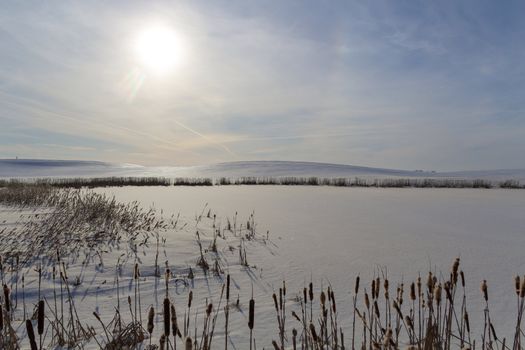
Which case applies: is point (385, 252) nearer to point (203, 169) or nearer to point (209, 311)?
point (209, 311)

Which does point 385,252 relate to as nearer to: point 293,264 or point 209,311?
point 293,264

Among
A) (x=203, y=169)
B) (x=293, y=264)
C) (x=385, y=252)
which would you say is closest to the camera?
(x=293, y=264)

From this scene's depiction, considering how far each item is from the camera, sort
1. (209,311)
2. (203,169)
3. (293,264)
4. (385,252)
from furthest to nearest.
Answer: (203,169)
(385,252)
(293,264)
(209,311)

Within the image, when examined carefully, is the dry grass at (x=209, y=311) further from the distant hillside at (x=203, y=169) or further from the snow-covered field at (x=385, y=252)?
the distant hillside at (x=203, y=169)

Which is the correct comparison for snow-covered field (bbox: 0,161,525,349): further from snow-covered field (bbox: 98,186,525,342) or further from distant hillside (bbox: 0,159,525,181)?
distant hillside (bbox: 0,159,525,181)

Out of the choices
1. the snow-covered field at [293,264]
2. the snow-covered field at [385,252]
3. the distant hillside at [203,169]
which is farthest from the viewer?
the distant hillside at [203,169]

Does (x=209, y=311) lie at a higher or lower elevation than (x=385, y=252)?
higher

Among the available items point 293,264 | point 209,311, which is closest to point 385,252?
point 293,264

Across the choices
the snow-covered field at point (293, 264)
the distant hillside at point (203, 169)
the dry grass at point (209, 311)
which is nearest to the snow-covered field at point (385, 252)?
the snow-covered field at point (293, 264)

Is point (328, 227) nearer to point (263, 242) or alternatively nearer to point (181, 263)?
point (263, 242)

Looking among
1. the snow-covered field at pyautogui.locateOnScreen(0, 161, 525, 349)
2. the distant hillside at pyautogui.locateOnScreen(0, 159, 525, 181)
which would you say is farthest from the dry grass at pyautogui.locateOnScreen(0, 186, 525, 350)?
the distant hillside at pyautogui.locateOnScreen(0, 159, 525, 181)

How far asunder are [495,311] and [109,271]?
4.26m

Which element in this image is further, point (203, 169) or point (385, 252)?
point (203, 169)

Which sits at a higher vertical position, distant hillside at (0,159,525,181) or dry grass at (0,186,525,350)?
distant hillside at (0,159,525,181)
